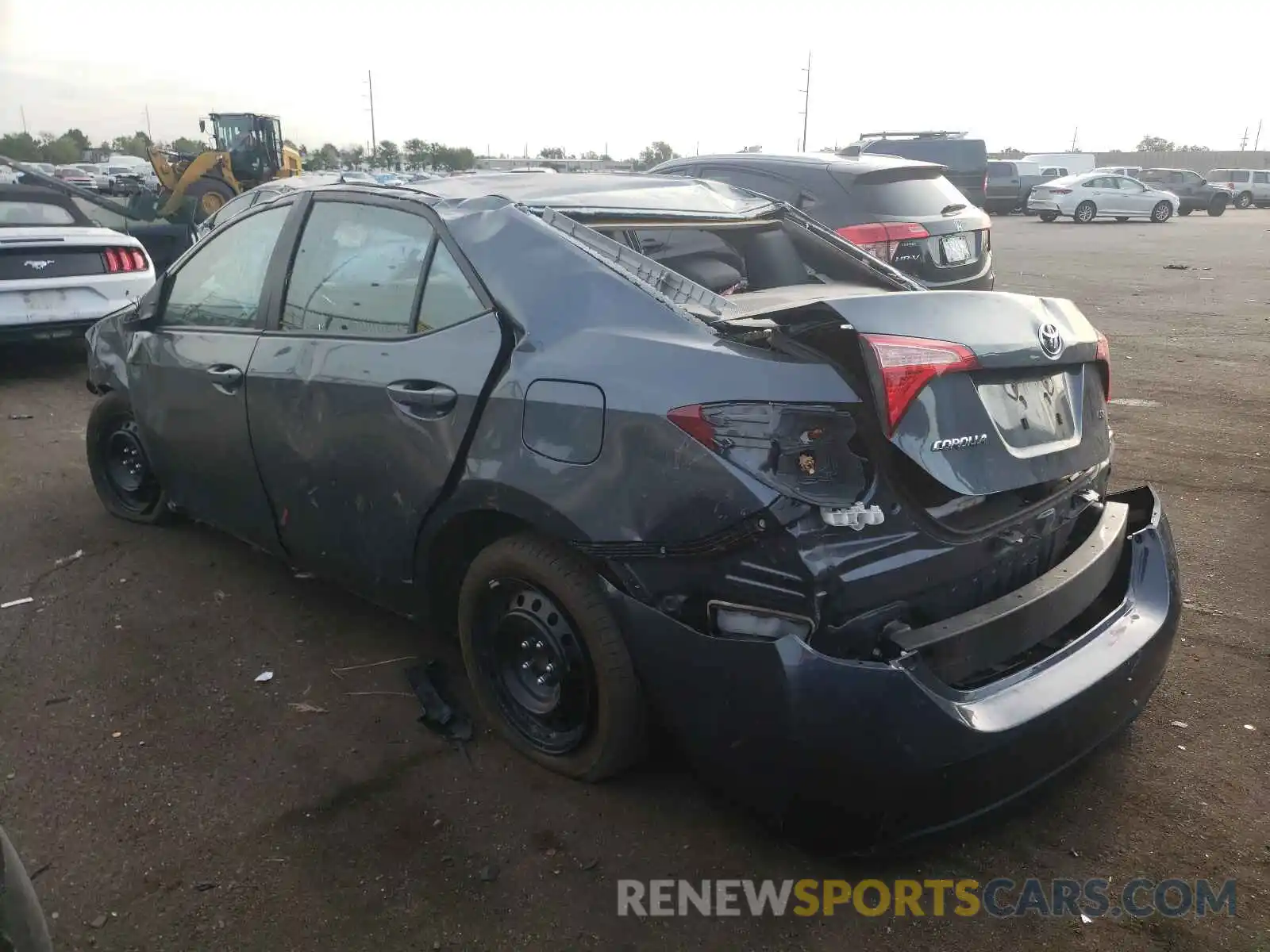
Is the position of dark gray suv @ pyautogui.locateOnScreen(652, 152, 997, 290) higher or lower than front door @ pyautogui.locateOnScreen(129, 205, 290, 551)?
higher

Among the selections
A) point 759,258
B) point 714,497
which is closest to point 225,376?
point 759,258

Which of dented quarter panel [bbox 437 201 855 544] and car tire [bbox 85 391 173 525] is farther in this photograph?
car tire [bbox 85 391 173 525]

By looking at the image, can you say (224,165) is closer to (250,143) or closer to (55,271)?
(250,143)

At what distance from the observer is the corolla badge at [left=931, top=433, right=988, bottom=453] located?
2.24 meters

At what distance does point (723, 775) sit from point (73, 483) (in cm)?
471

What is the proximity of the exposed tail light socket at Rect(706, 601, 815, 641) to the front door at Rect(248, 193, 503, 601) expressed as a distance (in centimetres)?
92

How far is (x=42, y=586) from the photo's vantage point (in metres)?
4.19

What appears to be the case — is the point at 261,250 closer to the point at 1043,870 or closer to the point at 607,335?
the point at 607,335

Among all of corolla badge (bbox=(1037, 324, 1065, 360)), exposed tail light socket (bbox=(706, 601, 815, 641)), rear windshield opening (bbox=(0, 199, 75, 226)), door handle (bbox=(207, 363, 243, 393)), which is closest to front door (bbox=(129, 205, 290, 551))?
door handle (bbox=(207, 363, 243, 393))

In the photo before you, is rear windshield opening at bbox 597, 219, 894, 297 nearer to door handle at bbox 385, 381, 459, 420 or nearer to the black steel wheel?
door handle at bbox 385, 381, 459, 420

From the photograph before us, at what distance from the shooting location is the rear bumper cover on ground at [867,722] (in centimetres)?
211

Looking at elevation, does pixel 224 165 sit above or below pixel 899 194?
above

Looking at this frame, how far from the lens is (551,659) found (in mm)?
2732

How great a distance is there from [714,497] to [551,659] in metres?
0.80
